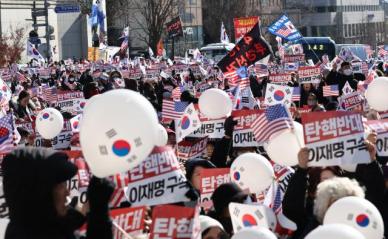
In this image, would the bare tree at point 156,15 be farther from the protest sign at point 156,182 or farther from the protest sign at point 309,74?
the protest sign at point 156,182

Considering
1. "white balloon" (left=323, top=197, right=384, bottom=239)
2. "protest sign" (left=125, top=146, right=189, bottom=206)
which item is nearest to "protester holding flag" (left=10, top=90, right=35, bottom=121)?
"protest sign" (left=125, top=146, right=189, bottom=206)

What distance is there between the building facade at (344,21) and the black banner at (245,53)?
278 ft

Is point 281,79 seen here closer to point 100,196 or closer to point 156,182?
point 156,182

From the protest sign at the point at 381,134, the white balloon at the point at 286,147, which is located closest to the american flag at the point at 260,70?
the protest sign at the point at 381,134

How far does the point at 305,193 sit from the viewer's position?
6406 millimetres

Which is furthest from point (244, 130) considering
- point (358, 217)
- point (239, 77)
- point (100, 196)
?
point (100, 196)

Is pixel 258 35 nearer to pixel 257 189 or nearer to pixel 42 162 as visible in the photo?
pixel 257 189

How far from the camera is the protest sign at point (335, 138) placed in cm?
681

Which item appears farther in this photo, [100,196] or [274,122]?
[274,122]

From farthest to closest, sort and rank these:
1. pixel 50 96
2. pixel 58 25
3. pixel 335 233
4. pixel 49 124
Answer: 1. pixel 58 25
2. pixel 50 96
3. pixel 49 124
4. pixel 335 233

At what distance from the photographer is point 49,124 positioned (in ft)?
39.9

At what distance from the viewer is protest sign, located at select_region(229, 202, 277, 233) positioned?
614cm

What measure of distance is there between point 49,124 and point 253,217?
254 inches

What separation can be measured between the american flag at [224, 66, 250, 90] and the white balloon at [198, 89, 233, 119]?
3.22 meters
